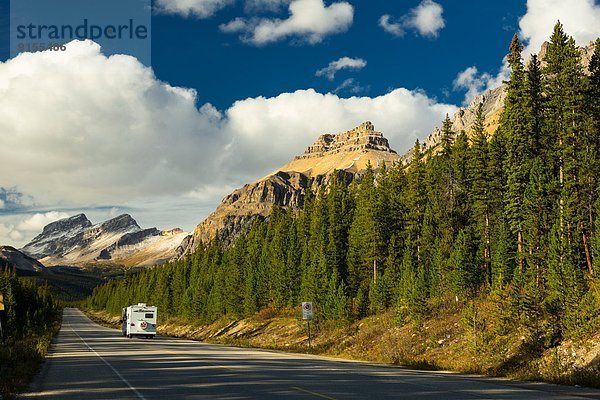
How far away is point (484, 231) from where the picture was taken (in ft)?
166

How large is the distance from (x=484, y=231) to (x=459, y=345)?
22.8 metres

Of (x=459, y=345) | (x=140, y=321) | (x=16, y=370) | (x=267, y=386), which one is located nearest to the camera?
(x=267, y=386)

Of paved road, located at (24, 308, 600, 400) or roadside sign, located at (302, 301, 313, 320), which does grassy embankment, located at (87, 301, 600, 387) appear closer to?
roadside sign, located at (302, 301, 313, 320)

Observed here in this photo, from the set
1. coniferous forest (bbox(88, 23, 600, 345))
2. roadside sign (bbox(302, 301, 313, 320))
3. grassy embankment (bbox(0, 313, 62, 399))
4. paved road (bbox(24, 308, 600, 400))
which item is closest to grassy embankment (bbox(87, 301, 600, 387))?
coniferous forest (bbox(88, 23, 600, 345))

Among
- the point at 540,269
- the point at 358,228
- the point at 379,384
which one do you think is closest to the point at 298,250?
the point at 358,228

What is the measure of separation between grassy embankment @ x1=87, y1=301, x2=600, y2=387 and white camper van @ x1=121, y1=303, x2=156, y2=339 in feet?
33.2

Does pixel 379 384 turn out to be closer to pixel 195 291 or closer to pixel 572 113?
pixel 572 113

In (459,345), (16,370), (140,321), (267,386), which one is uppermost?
(267,386)

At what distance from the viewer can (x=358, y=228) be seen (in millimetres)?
67125

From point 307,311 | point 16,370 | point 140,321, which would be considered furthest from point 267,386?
point 140,321

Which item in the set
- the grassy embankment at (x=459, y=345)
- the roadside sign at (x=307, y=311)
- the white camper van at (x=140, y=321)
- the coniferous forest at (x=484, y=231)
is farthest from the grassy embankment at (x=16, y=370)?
the white camper van at (x=140, y=321)

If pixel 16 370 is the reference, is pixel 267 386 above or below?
above

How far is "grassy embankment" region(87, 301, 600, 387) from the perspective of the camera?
21578 millimetres

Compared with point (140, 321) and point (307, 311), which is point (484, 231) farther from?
point (140, 321)
